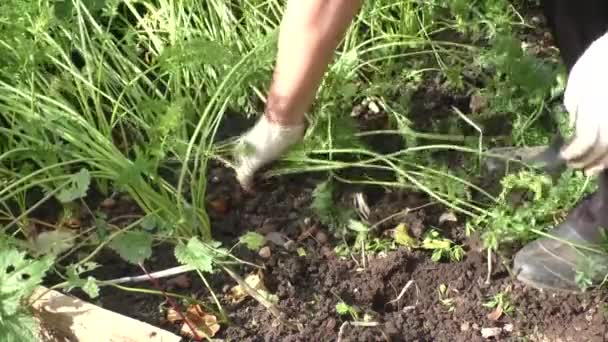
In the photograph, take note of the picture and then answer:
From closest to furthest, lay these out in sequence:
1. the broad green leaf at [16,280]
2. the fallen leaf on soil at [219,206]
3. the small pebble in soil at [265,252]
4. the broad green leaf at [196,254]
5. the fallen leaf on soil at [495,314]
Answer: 1. the broad green leaf at [16,280]
2. the broad green leaf at [196,254]
3. the fallen leaf on soil at [495,314]
4. the small pebble in soil at [265,252]
5. the fallen leaf on soil at [219,206]

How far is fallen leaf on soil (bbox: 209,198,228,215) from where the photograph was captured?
7.03 ft

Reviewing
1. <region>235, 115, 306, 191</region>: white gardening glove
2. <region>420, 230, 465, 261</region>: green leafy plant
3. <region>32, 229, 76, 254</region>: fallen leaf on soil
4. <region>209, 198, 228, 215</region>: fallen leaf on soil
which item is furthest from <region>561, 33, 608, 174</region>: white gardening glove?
<region>32, 229, 76, 254</region>: fallen leaf on soil

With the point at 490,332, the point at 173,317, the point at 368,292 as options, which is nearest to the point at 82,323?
the point at 173,317

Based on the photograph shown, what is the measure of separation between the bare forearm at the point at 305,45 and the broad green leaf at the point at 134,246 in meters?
0.36

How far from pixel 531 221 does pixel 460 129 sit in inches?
13.7

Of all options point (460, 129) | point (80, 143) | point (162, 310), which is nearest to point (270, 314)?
point (162, 310)

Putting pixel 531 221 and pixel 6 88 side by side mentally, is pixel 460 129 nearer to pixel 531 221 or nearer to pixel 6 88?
pixel 531 221

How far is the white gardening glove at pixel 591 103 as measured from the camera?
4.89 ft

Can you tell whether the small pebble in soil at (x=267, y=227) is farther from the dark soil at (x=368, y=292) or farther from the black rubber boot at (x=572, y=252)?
the black rubber boot at (x=572, y=252)

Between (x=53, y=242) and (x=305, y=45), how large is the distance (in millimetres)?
678

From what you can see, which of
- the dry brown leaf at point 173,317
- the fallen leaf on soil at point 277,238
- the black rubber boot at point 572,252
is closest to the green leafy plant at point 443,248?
the black rubber boot at point 572,252

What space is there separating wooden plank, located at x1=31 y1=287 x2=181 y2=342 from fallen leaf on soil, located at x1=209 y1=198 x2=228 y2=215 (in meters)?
0.38

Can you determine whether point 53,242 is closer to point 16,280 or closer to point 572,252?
point 16,280

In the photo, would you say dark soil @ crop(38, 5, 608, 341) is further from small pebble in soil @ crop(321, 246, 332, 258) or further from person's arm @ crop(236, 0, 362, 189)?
person's arm @ crop(236, 0, 362, 189)
